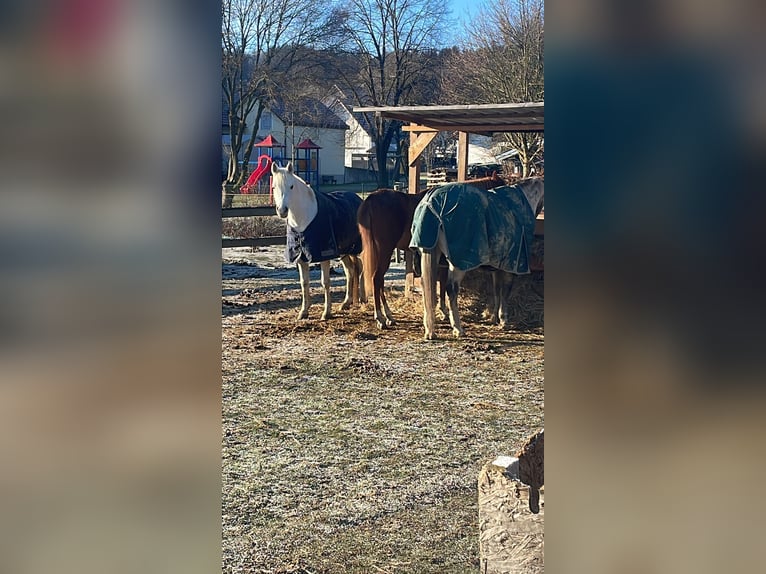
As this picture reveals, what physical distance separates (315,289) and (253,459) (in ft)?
22.1

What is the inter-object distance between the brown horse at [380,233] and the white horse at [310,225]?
324mm

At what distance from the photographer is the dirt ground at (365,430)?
346 cm

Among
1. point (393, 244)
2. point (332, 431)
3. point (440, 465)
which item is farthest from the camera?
point (393, 244)

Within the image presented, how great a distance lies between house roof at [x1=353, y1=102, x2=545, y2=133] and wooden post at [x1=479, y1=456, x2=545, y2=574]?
5.53 metres

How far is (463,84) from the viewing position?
27906 mm

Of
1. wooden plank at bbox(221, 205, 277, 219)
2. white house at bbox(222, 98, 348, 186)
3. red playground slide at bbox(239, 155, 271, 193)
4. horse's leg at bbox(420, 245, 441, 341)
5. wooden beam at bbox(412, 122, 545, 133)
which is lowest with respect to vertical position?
horse's leg at bbox(420, 245, 441, 341)

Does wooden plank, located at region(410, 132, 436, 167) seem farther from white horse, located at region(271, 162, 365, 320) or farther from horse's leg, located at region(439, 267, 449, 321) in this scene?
horse's leg, located at region(439, 267, 449, 321)

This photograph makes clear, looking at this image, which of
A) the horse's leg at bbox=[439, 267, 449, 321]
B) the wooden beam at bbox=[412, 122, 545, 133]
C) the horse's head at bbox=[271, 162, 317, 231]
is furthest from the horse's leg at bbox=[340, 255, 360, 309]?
the wooden beam at bbox=[412, 122, 545, 133]

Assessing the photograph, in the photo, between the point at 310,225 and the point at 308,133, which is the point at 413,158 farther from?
the point at 308,133

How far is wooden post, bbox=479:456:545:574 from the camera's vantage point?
246 centimetres

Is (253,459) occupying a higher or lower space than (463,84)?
lower
